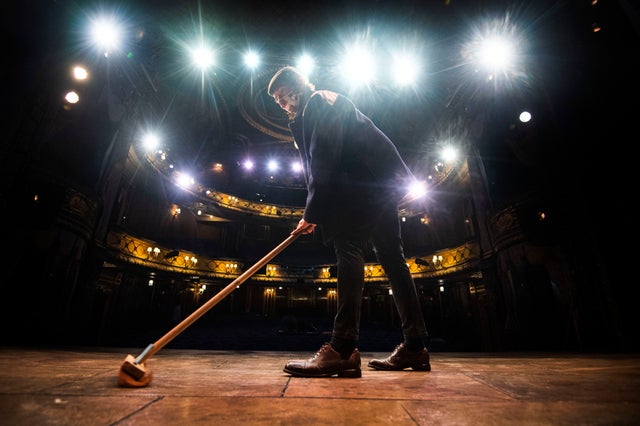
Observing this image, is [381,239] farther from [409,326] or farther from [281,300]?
[281,300]

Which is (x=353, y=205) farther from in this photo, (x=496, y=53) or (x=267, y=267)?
(x=267, y=267)

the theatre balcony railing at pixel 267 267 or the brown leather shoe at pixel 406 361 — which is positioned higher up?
the theatre balcony railing at pixel 267 267

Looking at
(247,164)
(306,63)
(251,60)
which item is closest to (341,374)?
(306,63)

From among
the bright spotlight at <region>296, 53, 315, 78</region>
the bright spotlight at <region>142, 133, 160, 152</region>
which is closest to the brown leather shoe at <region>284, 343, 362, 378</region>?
the bright spotlight at <region>296, 53, 315, 78</region>

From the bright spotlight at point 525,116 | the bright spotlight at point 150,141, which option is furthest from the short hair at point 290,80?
the bright spotlight at point 150,141

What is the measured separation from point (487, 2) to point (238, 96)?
433 inches

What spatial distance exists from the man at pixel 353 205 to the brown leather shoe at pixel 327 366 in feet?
0.08

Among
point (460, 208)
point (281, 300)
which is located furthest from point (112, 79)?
point (281, 300)

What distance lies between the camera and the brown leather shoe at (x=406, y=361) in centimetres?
172

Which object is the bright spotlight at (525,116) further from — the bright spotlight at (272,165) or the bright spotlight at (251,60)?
the bright spotlight at (272,165)

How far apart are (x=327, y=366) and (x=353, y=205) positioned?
40.4 inches

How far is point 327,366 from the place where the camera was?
57.5 inches

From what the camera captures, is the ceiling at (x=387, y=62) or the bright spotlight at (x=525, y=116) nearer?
the ceiling at (x=387, y=62)

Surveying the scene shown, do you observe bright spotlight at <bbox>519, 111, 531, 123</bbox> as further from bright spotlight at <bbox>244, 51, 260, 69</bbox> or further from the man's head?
bright spotlight at <bbox>244, 51, 260, 69</bbox>
